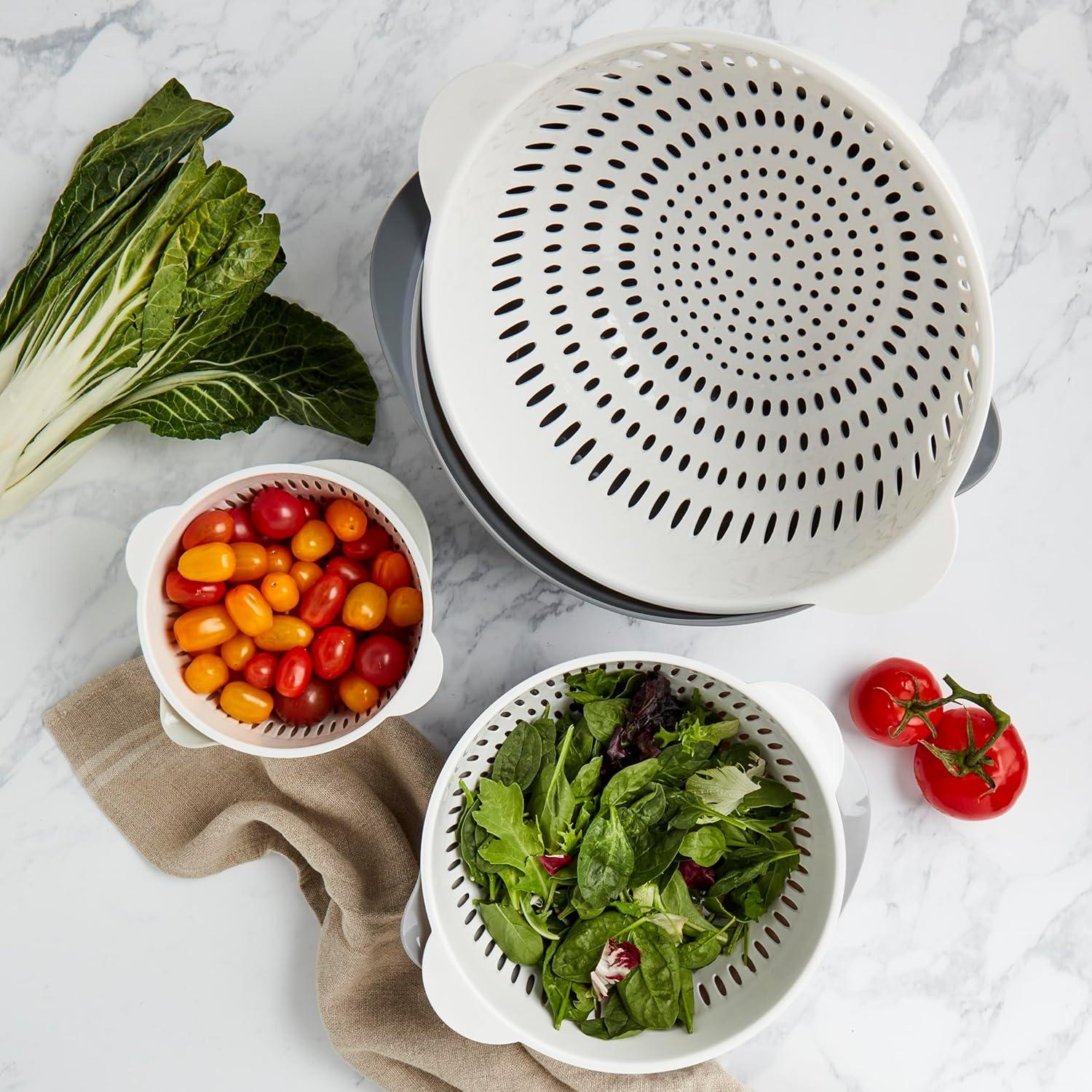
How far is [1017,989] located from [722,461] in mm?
739

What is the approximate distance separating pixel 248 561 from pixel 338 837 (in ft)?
1.07

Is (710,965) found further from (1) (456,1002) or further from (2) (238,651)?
(2) (238,651)

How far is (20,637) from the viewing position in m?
1.06

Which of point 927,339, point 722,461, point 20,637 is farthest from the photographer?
point 20,637

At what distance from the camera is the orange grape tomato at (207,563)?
3.04 feet

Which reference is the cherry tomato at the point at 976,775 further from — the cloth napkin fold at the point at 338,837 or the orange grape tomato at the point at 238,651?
the orange grape tomato at the point at 238,651

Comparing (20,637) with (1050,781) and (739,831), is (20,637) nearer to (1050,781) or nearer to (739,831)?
(739,831)

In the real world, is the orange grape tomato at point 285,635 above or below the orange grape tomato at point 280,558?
below

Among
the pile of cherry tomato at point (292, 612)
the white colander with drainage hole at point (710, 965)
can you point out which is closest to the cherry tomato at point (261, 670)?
the pile of cherry tomato at point (292, 612)

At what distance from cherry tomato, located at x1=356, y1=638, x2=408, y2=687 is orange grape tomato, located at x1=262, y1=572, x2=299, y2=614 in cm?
9

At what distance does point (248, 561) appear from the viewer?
956mm

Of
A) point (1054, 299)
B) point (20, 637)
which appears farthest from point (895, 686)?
point (20, 637)

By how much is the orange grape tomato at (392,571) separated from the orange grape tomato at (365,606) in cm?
1

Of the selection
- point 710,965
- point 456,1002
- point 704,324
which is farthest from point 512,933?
point 704,324
